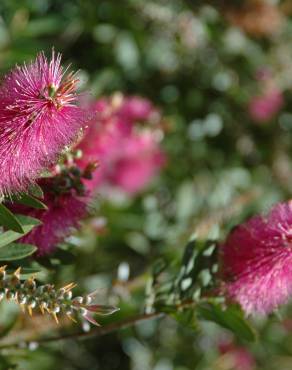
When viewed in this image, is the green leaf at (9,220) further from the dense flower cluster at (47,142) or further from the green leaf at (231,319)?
the green leaf at (231,319)

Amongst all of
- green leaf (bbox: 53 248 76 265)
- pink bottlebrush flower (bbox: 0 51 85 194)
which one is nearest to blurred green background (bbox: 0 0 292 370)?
green leaf (bbox: 53 248 76 265)

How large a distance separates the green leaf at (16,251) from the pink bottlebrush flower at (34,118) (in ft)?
0.49

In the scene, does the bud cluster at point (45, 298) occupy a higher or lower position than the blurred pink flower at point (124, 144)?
lower

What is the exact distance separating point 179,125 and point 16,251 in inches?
63.1

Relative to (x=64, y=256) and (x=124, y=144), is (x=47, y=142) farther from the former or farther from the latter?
(x=124, y=144)

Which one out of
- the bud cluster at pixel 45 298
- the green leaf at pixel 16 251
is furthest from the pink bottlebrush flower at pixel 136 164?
the bud cluster at pixel 45 298

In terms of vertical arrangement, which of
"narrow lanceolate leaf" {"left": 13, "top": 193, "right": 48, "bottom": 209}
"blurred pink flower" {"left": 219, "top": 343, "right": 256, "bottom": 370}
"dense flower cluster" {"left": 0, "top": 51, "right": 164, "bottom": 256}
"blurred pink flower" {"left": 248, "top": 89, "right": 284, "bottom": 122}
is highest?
"blurred pink flower" {"left": 248, "top": 89, "right": 284, "bottom": 122}

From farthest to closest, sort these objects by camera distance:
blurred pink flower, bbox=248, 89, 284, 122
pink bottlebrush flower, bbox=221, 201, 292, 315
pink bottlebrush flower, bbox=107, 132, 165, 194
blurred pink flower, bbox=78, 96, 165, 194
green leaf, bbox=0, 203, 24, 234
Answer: blurred pink flower, bbox=248, 89, 284, 122 → pink bottlebrush flower, bbox=107, 132, 165, 194 → blurred pink flower, bbox=78, 96, 165, 194 → pink bottlebrush flower, bbox=221, 201, 292, 315 → green leaf, bbox=0, 203, 24, 234

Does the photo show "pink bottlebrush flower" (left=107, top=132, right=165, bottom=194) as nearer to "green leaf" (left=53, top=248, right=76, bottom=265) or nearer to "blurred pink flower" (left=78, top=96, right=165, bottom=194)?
"blurred pink flower" (left=78, top=96, right=165, bottom=194)

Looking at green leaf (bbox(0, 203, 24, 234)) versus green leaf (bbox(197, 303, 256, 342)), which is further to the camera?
green leaf (bbox(197, 303, 256, 342))

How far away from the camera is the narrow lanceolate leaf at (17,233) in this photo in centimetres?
108

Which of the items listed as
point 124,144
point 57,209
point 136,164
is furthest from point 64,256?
point 136,164

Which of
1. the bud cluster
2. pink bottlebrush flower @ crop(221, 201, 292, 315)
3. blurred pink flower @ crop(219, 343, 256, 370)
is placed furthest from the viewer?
blurred pink flower @ crop(219, 343, 256, 370)

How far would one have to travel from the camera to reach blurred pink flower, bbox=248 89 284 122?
2715 millimetres
